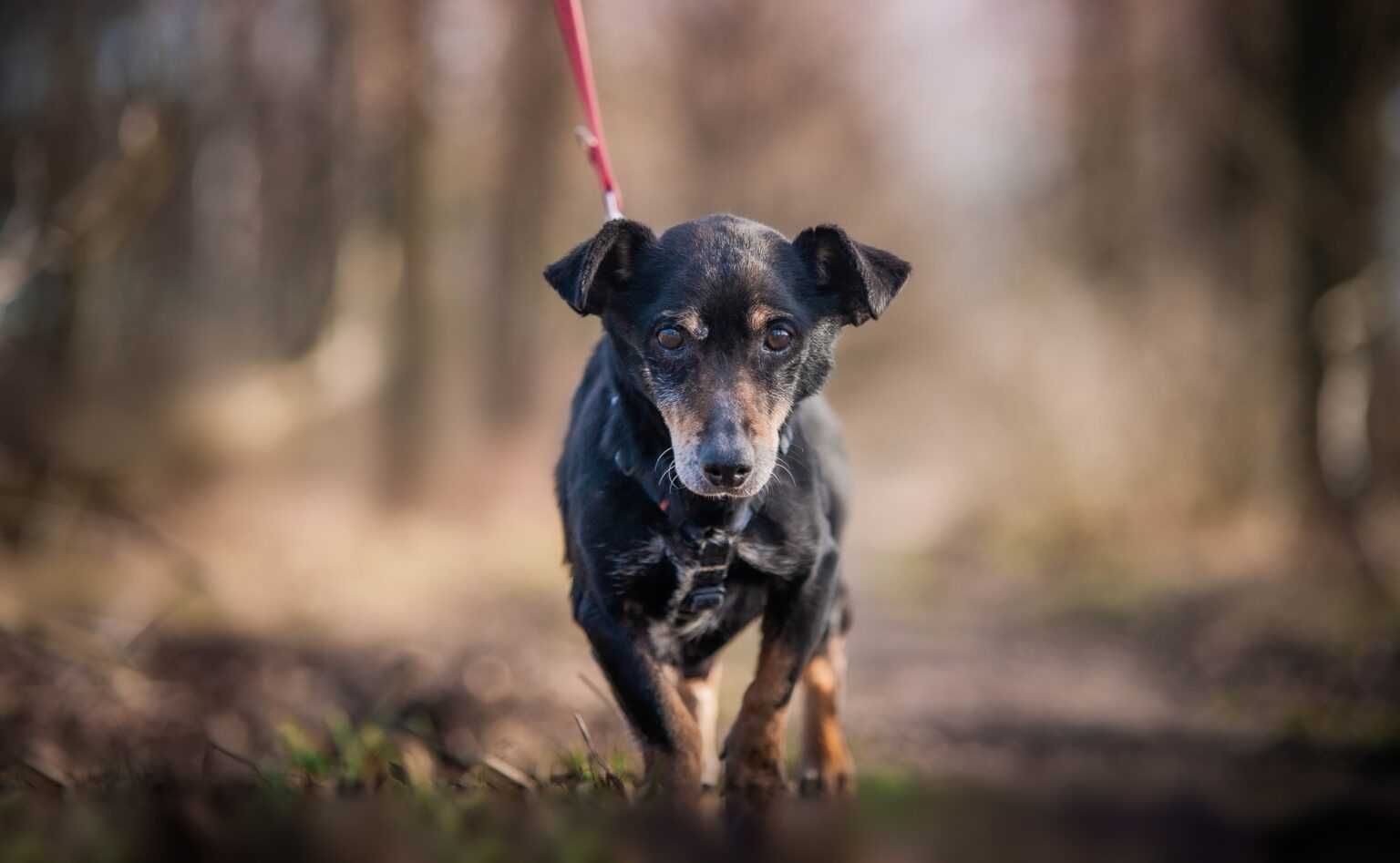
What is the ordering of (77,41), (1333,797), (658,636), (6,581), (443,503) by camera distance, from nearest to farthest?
(658,636) < (1333,797) < (6,581) < (77,41) < (443,503)

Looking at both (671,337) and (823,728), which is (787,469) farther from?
(823,728)

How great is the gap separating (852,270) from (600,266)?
802 mm

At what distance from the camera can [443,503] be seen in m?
14.4

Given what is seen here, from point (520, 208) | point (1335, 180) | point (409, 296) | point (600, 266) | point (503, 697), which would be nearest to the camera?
point (600, 266)

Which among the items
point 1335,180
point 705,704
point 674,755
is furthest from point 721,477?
point 1335,180

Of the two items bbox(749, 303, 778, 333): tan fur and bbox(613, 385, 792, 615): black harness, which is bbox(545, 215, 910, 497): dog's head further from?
bbox(613, 385, 792, 615): black harness

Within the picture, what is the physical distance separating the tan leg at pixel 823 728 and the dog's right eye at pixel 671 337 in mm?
1446

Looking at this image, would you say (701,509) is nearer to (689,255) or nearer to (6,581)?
(689,255)

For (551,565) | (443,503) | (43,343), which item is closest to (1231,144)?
(551,565)

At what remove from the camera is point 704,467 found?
307cm

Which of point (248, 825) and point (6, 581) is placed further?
point (6, 581)

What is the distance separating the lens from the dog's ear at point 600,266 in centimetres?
327

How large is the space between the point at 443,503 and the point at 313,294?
3.10 m

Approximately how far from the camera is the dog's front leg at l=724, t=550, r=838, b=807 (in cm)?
332
